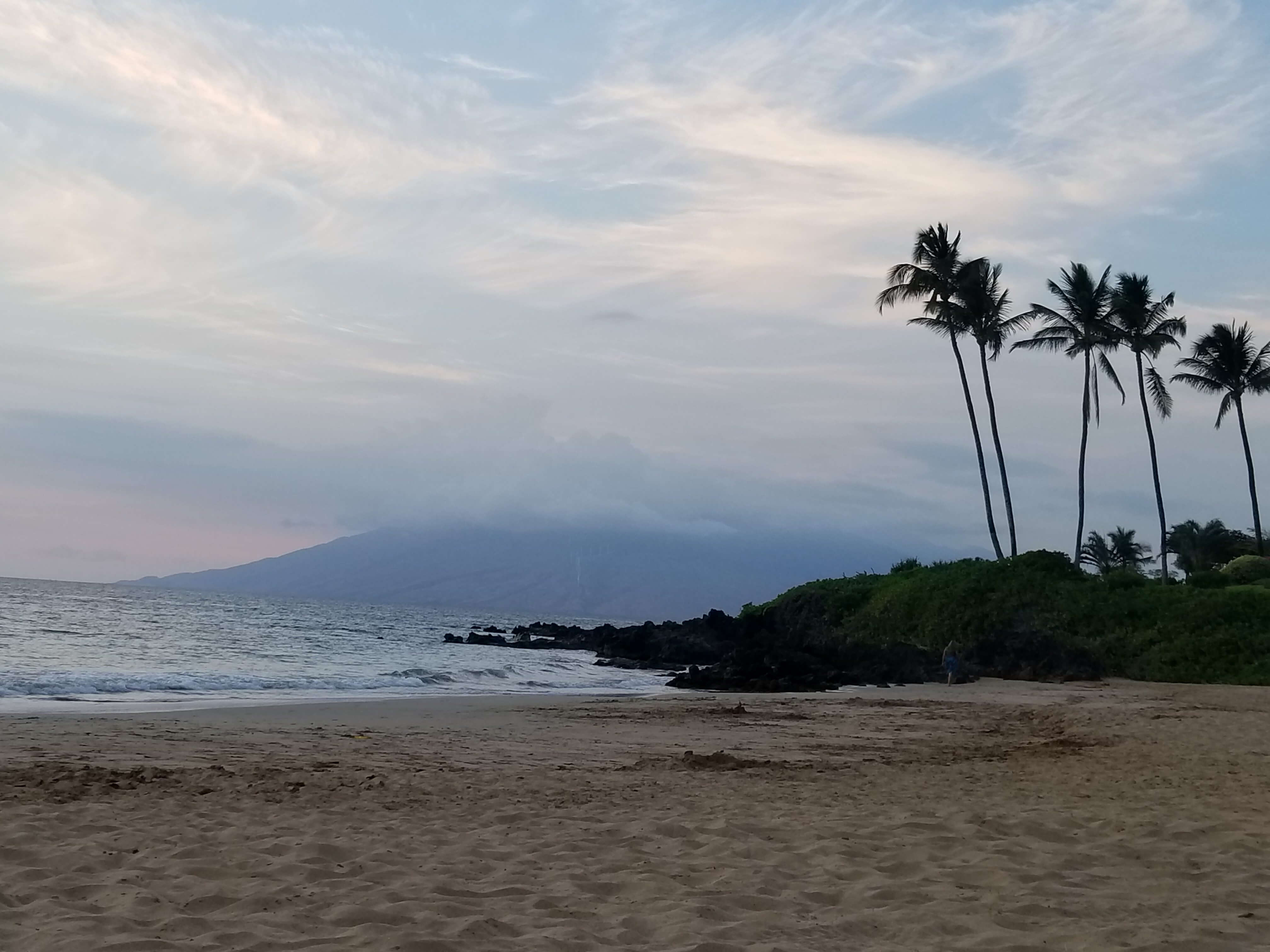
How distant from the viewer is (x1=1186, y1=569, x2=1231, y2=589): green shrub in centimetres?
3503

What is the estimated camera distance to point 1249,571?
3772 cm

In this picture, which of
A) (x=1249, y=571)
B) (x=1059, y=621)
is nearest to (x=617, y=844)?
(x=1059, y=621)

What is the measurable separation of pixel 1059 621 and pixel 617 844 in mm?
28251

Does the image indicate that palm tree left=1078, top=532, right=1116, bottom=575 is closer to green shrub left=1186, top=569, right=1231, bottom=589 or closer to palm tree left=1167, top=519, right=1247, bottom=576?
palm tree left=1167, top=519, right=1247, bottom=576

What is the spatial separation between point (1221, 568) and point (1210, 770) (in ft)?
132

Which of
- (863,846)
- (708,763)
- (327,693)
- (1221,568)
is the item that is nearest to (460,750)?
(708,763)

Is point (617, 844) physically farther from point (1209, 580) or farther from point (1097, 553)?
point (1097, 553)

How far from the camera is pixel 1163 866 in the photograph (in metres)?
6.11

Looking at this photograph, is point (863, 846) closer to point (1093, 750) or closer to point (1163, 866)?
point (1163, 866)

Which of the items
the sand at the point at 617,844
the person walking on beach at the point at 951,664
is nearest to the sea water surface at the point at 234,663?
the sand at the point at 617,844

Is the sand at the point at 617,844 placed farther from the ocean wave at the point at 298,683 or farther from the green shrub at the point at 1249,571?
the green shrub at the point at 1249,571

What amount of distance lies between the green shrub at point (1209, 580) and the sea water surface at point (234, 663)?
19081 mm

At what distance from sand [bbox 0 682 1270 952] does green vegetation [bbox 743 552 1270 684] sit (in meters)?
17.4

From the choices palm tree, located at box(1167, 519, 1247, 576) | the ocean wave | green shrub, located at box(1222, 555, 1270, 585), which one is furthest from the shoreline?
palm tree, located at box(1167, 519, 1247, 576)
